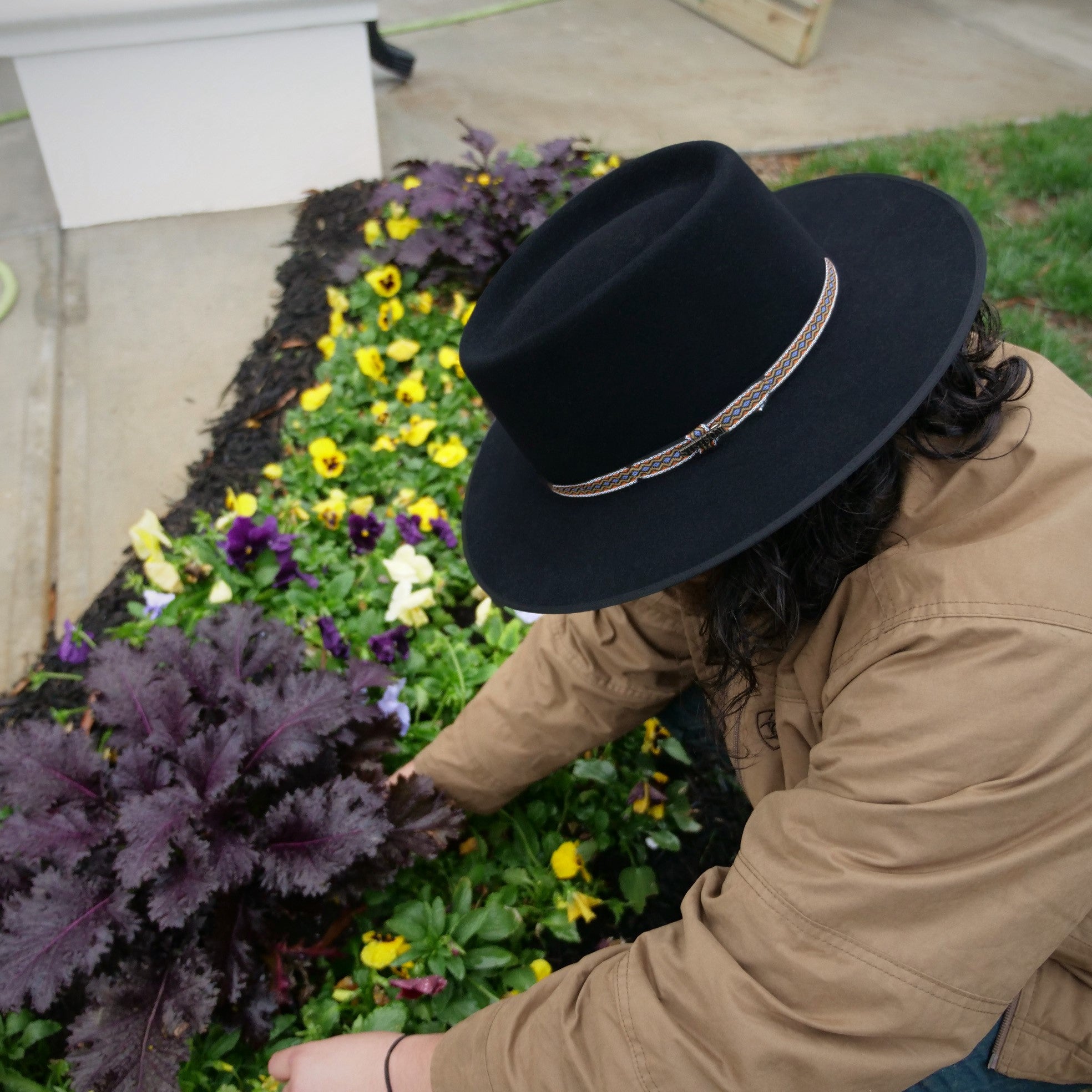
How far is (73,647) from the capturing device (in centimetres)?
214

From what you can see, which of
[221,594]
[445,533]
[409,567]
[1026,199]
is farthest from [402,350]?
[1026,199]

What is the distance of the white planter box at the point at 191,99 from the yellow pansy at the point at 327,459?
154cm

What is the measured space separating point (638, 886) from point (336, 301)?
2.17 m

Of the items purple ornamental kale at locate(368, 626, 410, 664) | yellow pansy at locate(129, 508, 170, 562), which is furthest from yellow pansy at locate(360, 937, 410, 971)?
yellow pansy at locate(129, 508, 170, 562)

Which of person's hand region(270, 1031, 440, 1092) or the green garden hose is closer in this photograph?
person's hand region(270, 1031, 440, 1092)

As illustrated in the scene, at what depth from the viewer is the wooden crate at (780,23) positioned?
4.39 m

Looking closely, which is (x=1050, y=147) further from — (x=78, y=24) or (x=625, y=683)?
(x=78, y=24)

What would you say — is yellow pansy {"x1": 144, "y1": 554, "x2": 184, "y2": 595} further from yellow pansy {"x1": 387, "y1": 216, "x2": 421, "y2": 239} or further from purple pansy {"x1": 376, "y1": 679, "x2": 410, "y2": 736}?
yellow pansy {"x1": 387, "y1": 216, "x2": 421, "y2": 239}

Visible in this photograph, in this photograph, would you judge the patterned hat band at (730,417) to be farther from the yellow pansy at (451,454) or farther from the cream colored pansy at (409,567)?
the yellow pansy at (451,454)

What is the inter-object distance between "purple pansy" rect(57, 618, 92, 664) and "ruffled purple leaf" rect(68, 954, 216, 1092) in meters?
0.90

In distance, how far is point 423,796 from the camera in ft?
5.31

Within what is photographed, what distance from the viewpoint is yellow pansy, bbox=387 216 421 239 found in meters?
3.15

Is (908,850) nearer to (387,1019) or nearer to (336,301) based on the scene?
(387,1019)

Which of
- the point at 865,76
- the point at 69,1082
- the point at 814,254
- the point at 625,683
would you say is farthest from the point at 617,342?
the point at 865,76
